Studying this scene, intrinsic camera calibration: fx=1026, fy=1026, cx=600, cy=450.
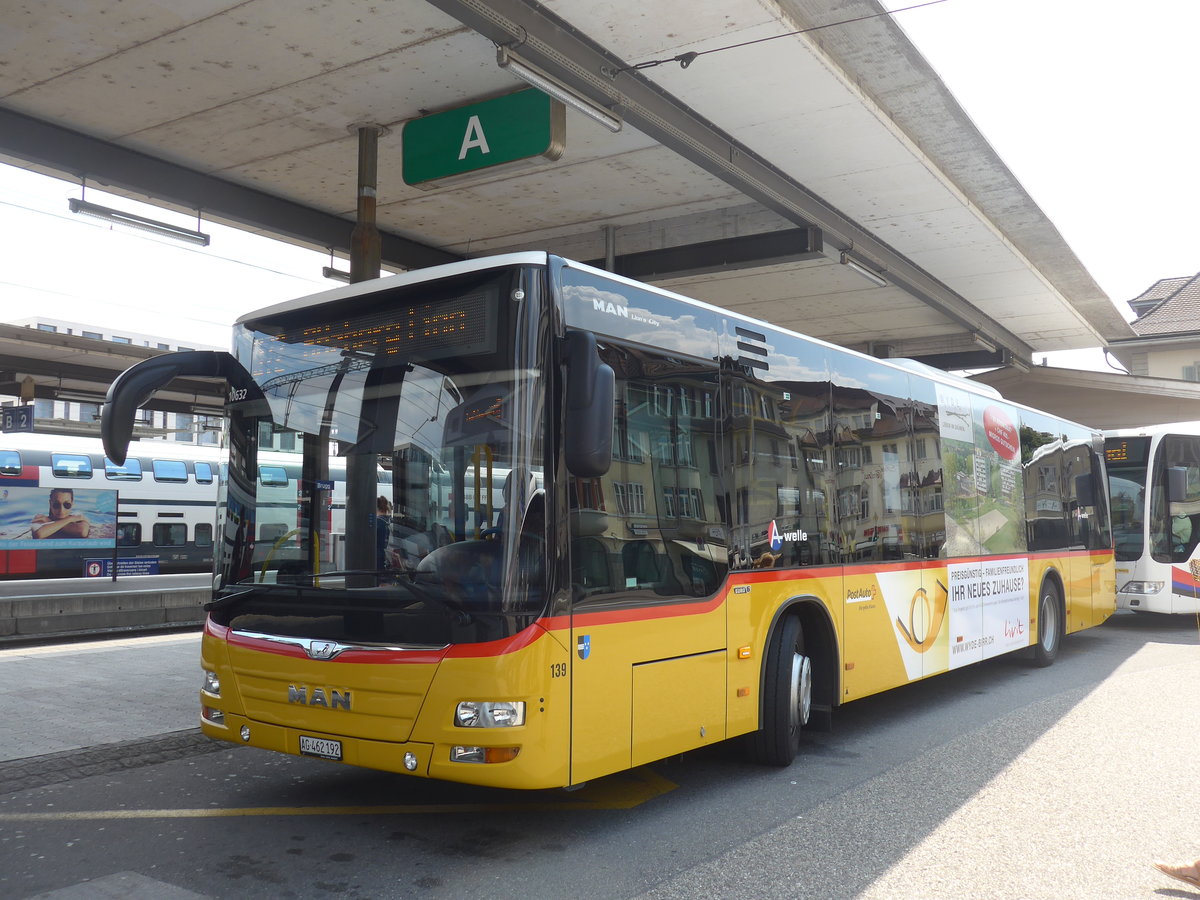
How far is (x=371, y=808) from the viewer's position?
6.10m

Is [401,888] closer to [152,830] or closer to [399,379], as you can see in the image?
[152,830]

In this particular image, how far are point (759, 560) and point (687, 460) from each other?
105cm

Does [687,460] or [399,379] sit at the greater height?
[399,379]

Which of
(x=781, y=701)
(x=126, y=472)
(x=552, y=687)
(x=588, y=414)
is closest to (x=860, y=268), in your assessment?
(x=781, y=701)

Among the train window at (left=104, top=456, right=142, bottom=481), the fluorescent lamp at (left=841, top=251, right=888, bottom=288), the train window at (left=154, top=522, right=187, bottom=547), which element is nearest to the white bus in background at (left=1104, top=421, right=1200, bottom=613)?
the fluorescent lamp at (left=841, top=251, right=888, bottom=288)

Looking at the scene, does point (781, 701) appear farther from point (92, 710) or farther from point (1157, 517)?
point (1157, 517)

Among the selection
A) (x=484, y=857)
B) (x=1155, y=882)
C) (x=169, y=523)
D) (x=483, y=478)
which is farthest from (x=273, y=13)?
(x=169, y=523)

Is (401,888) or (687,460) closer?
(401,888)

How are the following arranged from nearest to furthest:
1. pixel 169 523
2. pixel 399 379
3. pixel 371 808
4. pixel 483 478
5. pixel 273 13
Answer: pixel 483 478 < pixel 399 379 < pixel 371 808 < pixel 273 13 < pixel 169 523

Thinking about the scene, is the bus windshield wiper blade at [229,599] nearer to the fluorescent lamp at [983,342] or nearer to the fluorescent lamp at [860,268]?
the fluorescent lamp at [860,268]

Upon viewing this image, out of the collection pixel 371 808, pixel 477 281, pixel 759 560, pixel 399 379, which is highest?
pixel 477 281

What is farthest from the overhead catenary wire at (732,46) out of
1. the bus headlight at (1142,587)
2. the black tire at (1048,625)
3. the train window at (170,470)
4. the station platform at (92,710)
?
the train window at (170,470)

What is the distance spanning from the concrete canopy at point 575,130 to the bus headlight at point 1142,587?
5.63 m

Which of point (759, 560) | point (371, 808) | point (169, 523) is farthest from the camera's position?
point (169, 523)
